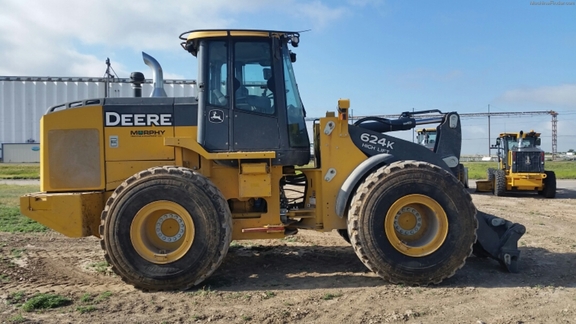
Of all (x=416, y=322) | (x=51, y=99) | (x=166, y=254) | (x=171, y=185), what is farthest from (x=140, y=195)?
(x=51, y=99)

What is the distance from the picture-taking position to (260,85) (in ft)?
19.0

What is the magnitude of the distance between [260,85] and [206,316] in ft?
9.56

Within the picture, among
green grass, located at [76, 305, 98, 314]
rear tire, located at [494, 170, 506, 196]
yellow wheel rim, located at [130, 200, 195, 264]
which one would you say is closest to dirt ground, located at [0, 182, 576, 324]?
green grass, located at [76, 305, 98, 314]

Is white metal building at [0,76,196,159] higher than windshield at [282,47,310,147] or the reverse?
higher

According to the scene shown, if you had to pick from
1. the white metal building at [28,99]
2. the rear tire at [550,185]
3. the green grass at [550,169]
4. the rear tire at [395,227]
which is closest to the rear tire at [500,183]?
the rear tire at [550,185]

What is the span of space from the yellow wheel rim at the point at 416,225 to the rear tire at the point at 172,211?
1.98 m

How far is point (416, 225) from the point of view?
18.0 ft

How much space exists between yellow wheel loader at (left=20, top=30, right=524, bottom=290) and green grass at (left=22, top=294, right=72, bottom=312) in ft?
2.04

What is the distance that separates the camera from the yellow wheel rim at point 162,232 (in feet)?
17.0

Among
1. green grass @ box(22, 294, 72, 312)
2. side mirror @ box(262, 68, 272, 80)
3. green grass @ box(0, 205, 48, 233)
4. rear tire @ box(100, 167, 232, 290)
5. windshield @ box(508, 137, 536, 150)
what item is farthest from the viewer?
windshield @ box(508, 137, 536, 150)

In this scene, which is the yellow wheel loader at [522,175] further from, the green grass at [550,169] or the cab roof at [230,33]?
the cab roof at [230,33]

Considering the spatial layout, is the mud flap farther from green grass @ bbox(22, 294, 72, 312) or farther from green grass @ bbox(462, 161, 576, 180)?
green grass @ bbox(462, 161, 576, 180)

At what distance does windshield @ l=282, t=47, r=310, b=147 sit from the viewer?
586 cm

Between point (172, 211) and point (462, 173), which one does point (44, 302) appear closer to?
point (172, 211)
